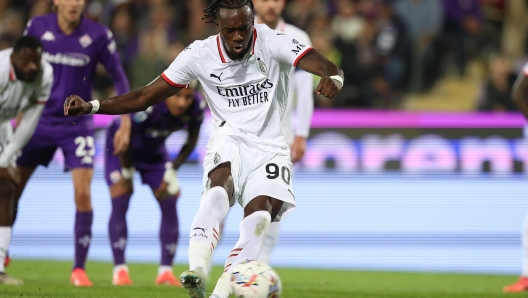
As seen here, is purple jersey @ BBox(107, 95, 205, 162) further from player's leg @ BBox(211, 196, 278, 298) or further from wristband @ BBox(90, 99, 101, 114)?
player's leg @ BBox(211, 196, 278, 298)

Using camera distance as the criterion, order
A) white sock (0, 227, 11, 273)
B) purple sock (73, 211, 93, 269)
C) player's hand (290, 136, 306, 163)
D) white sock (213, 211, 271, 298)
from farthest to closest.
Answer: purple sock (73, 211, 93, 269)
player's hand (290, 136, 306, 163)
white sock (0, 227, 11, 273)
white sock (213, 211, 271, 298)

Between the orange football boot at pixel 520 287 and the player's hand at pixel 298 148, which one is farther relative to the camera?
the orange football boot at pixel 520 287

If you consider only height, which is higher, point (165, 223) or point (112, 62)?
point (112, 62)

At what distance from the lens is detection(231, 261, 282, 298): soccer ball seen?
5.12 meters

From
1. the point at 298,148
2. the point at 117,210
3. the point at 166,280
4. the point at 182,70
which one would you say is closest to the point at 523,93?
the point at 298,148

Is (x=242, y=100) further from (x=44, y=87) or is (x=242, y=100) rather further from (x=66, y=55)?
(x=66, y=55)

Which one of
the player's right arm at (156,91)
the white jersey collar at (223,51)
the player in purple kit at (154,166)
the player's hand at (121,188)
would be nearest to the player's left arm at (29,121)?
the player in purple kit at (154,166)

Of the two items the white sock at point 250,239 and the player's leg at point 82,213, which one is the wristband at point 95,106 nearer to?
the white sock at point 250,239

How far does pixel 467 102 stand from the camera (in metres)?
13.3

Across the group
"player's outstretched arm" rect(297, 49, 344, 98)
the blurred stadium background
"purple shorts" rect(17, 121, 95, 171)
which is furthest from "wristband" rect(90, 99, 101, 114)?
the blurred stadium background

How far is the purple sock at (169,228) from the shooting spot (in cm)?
915

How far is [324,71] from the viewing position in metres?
5.63

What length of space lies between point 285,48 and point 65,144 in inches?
135

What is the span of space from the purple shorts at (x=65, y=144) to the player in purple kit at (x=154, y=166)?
429mm
